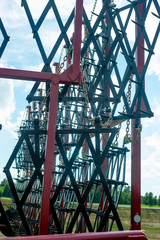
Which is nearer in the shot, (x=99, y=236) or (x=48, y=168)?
(x=99, y=236)

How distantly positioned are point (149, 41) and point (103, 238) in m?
6.13

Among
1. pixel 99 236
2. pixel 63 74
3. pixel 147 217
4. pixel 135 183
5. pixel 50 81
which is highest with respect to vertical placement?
pixel 63 74

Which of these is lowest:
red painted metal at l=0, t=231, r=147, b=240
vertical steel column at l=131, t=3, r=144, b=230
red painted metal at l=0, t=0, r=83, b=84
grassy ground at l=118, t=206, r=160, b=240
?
grassy ground at l=118, t=206, r=160, b=240

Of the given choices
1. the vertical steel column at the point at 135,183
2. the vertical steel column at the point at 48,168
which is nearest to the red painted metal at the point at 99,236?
the vertical steel column at the point at 48,168

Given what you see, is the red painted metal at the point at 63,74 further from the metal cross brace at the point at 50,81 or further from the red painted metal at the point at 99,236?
the red painted metal at the point at 99,236

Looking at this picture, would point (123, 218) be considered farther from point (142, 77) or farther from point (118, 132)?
point (118, 132)

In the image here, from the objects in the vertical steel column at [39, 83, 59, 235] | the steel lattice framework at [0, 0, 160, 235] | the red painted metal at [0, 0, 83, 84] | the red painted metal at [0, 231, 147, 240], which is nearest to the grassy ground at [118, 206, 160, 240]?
the steel lattice framework at [0, 0, 160, 235]

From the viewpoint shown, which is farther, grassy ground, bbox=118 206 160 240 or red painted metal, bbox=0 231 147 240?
grassy ground, bbox=118 206 160 240

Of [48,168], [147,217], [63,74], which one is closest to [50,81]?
[63,74]

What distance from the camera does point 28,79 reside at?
553 cm

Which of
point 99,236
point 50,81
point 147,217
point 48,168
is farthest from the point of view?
point 147,217

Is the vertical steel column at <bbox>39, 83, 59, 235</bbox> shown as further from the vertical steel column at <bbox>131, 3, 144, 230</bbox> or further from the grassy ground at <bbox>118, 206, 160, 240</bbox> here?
the grassy ground at <bbox>118, 206, 160, 240</bbox>

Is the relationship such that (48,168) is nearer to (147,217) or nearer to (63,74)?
(63,74)

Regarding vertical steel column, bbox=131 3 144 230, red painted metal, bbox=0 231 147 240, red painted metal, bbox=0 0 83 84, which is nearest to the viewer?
red painted metal, bbox=0 231 147 240
